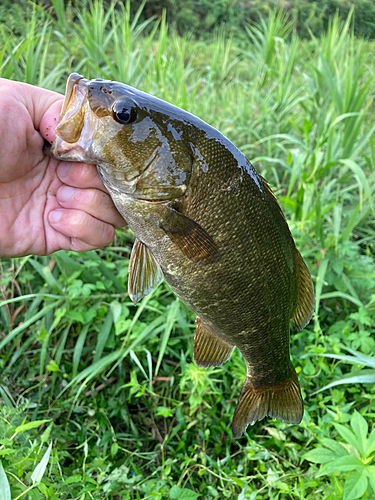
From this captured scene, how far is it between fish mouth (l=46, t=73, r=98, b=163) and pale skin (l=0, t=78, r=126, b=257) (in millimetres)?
250

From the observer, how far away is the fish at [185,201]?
1168 millimetres

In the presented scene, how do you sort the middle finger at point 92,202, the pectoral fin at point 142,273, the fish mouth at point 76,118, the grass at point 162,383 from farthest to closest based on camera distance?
the grass at point 162,383 < the middle finger at point 92,202 < the pectoral fin at point 142,273 < the fish mouth at point 76,118

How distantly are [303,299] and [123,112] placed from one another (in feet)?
3.15

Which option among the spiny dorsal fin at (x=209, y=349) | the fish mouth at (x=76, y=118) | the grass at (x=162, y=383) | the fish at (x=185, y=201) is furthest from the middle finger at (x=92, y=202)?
the grass at (x=162, y=383)

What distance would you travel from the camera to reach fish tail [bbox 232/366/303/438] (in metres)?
1.50

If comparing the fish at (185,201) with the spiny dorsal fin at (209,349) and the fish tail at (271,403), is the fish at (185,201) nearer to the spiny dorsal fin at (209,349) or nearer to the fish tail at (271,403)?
the spiny dorsal fin at (209,349)

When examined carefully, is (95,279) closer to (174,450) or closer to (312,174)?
(174,450)

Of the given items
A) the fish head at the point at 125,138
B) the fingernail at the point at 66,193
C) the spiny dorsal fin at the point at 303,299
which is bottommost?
the spiny dorsal fin at the point at 303,299

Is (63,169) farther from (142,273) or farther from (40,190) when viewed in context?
(142,273)

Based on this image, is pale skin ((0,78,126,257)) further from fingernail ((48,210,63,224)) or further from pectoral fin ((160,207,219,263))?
pectoral fin ((160,207,219,263))

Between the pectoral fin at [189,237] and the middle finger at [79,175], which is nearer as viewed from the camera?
the pectoral fin at [189,237]

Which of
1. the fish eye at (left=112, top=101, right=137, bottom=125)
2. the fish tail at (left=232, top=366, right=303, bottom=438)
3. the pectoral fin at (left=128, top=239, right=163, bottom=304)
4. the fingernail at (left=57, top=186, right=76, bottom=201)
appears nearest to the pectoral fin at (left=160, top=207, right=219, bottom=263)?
the pectoral fin at (left=128, top=239, right=163, bottom=304)

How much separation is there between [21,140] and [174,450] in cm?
170

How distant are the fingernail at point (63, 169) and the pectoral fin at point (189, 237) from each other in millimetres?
511
